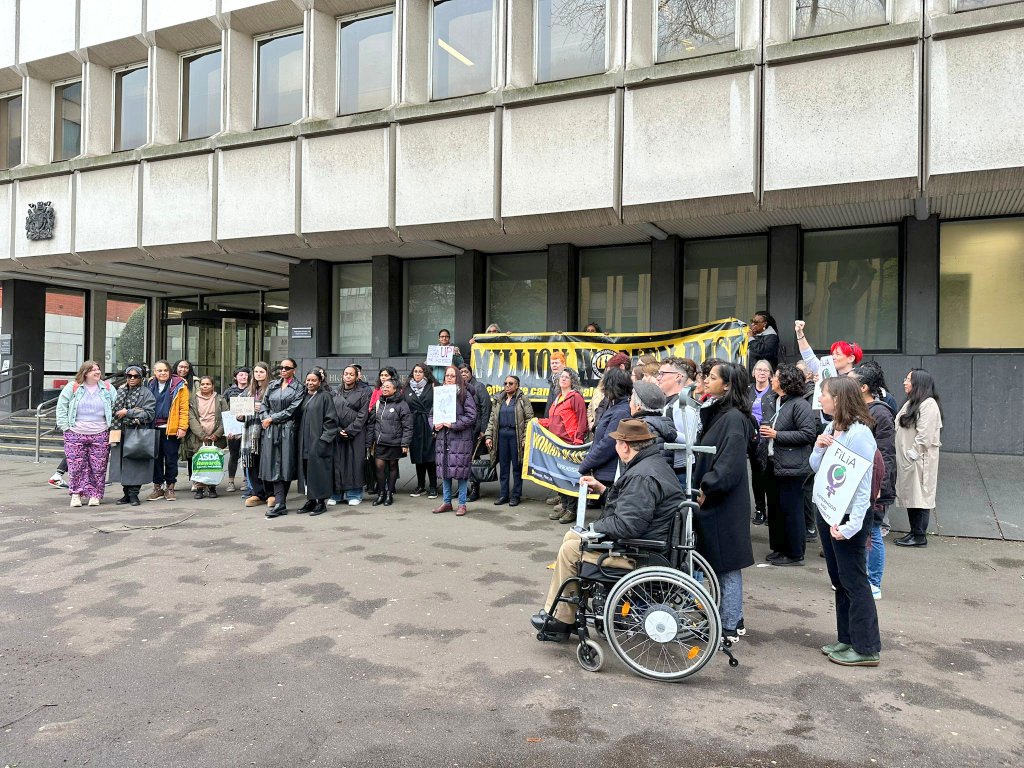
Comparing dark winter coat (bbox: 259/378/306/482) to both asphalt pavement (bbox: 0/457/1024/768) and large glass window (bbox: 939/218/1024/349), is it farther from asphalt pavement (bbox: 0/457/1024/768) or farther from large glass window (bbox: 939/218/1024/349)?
large glass window (bbox: 939/218/1024/349)

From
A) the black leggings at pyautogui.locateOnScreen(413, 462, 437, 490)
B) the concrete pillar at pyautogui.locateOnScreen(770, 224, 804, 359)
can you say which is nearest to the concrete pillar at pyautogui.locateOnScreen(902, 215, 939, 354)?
the concrete pillar at pyautogui.locateOnScreen(770, 224, 804, 359)

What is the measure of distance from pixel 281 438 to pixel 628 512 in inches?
239

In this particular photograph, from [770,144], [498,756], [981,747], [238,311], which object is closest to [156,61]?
[238,311]

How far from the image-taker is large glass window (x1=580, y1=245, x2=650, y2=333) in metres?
13.0

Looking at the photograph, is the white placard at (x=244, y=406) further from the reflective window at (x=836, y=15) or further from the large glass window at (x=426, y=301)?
the reflective window at (x=836, y=15)

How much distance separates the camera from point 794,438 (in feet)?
20.9

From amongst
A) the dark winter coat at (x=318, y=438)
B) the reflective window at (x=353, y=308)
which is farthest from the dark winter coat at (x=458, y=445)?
the reflective window at (x=353, y=308)

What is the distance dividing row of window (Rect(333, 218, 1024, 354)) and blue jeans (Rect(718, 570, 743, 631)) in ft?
24.9

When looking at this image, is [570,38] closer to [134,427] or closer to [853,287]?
[853,287]

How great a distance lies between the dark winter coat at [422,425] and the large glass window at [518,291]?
415 centimetres

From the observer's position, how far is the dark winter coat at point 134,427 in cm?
959

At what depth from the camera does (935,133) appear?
8.83 meters

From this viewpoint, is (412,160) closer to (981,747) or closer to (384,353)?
(384,353)

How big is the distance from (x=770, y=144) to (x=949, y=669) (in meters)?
7.52
